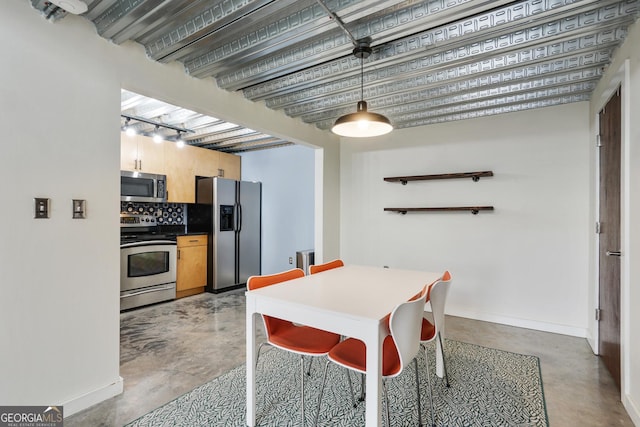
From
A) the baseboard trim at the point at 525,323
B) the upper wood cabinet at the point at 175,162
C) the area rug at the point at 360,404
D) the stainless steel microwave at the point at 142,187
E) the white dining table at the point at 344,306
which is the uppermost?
the upper wood cabinet at the point at 175,162

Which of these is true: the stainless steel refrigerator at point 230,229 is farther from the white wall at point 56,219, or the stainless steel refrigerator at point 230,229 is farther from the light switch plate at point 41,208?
the light switch plate at point 41,208

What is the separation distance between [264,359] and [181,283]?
247 centimetres

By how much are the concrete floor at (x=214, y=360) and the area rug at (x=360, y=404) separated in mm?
125

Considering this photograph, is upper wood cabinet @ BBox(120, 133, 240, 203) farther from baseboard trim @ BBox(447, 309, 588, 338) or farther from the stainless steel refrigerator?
baseboard trim @ BBox(447, 309, 588, 338)

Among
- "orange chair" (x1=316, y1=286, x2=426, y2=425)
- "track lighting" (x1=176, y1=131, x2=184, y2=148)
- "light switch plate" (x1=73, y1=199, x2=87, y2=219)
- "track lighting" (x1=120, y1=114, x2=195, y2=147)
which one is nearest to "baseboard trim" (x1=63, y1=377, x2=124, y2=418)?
"light switch plate" (x1=73, y1=199, x2=87, y2=219)

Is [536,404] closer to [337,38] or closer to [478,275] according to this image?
[478,275]

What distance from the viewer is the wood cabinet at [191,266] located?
4.64 meters

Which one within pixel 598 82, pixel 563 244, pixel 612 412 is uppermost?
pixel 598 82

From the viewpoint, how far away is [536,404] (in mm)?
2043

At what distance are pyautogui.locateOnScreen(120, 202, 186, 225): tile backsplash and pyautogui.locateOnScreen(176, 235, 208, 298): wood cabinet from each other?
649mm

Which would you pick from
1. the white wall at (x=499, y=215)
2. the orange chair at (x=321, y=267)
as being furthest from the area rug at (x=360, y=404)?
the white wall at (x=499, y=215)

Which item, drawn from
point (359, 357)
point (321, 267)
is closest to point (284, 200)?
point (321, 267)

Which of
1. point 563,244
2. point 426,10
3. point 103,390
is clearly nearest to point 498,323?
point 563,244

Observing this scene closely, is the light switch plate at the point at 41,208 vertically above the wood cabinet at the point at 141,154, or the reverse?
the wood cabinet at the point at 141,154
